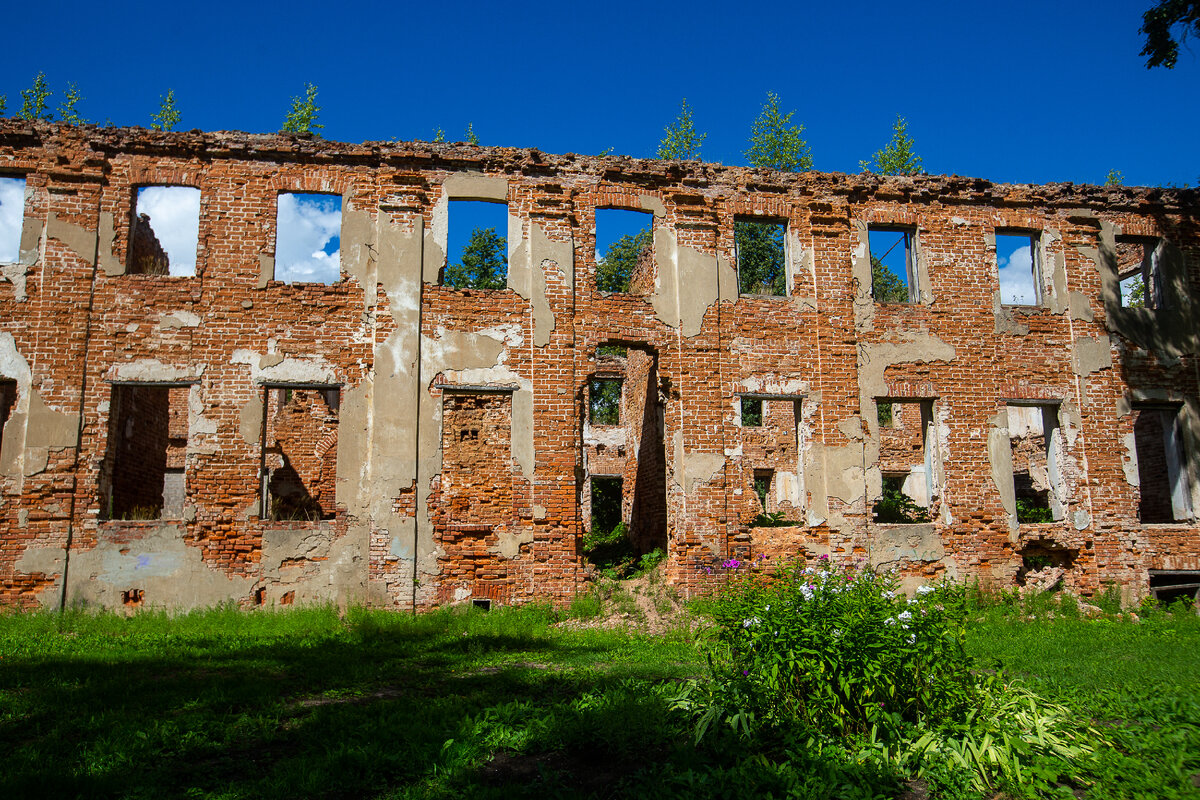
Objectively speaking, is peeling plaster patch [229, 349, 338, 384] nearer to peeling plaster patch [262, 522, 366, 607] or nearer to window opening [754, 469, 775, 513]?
peeling plaster patch [262, 522, 366, 607]

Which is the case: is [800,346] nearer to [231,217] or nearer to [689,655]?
[689,655]

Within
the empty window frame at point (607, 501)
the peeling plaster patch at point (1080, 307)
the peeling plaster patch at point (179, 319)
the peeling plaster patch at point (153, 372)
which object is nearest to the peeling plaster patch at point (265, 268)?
the peeling plaster patch at point (179, 319)

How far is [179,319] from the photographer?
1226 cm

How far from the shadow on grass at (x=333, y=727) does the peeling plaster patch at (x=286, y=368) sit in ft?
14.3

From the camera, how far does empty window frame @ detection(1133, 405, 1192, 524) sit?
14570 mm

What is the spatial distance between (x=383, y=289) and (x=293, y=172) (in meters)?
2.38

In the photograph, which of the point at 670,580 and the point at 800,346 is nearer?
the point at 670,580

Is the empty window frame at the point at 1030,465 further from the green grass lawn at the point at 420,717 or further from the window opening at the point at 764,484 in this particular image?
the green grass lawn at the point at 420,717

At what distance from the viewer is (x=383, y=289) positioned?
12742mm

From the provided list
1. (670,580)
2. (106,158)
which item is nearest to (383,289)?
(106,158)

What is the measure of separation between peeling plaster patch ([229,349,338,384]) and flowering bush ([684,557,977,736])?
856cm

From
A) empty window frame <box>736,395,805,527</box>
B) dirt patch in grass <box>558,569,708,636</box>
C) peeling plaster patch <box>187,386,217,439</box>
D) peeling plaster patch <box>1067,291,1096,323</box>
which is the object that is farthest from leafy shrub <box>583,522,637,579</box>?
peeling plaster patch <box>1067,291,1096,323</box>

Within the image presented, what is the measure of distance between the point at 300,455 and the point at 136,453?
3050mm

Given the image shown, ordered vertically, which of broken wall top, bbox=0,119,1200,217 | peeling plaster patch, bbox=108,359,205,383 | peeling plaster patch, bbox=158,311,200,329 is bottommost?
peeling plaster patch, bbox=108,359,205,383
